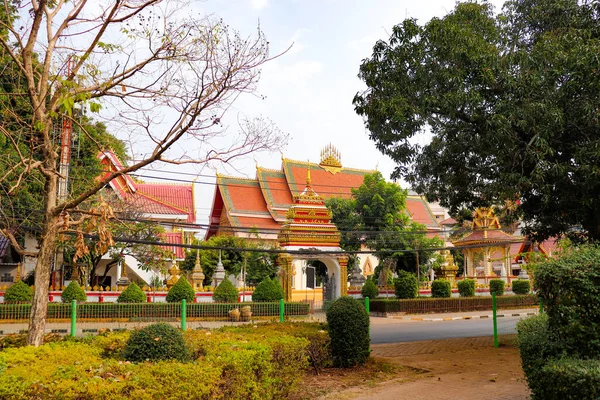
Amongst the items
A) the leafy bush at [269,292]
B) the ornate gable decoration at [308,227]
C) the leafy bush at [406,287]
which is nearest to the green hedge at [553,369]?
the leafy bush at [269,292]

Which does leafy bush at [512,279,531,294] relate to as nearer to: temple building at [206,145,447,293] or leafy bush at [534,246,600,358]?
temple building at [206,145,447,293]

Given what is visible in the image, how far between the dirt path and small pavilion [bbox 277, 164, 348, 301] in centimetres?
1023

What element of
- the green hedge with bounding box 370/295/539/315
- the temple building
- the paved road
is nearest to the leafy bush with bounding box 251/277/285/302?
the paved road

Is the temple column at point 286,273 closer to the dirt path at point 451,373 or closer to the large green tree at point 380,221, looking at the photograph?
the large green tree at point 380,221

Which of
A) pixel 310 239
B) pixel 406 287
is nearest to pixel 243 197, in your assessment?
pixel 310 239

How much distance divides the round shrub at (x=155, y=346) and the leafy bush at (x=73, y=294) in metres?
15.2

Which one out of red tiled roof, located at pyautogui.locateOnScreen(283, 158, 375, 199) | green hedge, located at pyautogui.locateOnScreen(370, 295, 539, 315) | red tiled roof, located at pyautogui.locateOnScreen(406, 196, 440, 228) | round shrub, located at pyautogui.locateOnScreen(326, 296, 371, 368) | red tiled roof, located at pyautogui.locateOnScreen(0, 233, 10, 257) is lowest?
green hedge, located at pyautogui.locateOnScreen(370, 295, 539, 315)

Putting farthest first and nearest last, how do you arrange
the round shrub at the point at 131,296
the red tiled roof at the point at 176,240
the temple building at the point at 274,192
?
1. the temple building at the point at 274,192
2. the red tiled roof at the point at 176,240
3. the round shrub at the point at 131,296

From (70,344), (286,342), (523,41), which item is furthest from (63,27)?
(523,41)

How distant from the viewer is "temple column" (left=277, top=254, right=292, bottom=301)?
76.0ft

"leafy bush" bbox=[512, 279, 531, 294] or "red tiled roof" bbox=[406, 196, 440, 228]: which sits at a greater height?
"red tiled roof" bbox=[406, 196, 440, 228]

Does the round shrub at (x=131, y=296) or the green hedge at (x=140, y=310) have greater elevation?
the round shrub at (x=131, y=296)

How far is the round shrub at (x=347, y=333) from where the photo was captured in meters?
9.12

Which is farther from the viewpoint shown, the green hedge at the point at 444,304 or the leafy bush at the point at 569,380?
the green hedge at the point at 444,304
